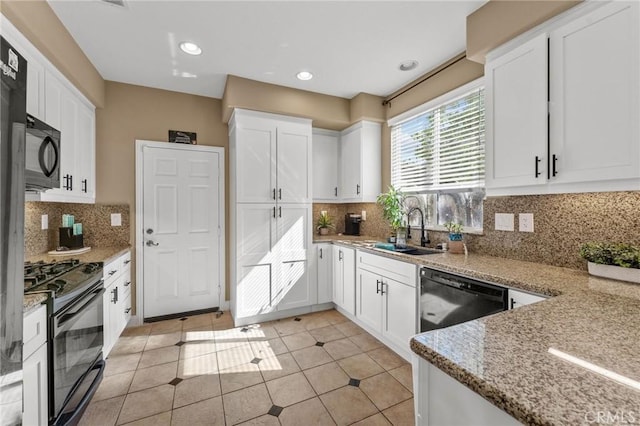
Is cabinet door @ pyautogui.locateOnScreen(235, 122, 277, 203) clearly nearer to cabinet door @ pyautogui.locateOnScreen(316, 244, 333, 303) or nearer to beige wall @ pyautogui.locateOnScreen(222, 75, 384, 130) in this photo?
beige wall @ pyautogui.locateOnScreen(222, 75, 384, 130)

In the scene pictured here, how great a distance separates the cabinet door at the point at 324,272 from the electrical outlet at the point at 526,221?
6.93ft

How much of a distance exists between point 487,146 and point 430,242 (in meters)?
1.19

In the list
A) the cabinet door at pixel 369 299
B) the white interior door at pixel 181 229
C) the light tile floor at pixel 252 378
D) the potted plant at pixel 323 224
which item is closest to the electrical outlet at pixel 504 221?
the cabinet door at pixel 369 299

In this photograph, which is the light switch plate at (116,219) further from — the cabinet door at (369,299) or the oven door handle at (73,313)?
the cabinet door at (369,299)

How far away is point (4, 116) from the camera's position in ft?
2.62

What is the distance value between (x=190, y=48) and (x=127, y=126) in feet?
4.51

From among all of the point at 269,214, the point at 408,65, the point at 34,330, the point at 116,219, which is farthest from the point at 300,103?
the point at 34,330

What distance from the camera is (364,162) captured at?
3588 millimetres

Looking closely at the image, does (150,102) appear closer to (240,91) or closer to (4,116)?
(240,91)

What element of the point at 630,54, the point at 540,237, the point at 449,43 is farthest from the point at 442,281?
the point at 449,43

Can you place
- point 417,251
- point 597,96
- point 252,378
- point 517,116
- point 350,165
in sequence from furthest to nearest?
point 350,165 < point 417,251 < point 252,378 < point 517,116 < point 597,96

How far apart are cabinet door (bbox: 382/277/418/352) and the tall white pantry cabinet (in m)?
1.19

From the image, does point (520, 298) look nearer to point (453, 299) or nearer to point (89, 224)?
point (453, 299)

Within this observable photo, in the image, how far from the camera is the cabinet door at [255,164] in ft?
10.4
